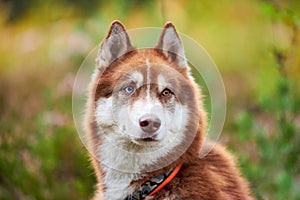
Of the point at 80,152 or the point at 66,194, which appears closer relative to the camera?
the point at 66,194

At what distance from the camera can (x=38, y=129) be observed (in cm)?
760

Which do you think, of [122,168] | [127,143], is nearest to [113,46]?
[127,143]

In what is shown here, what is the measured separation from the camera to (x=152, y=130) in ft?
14.6

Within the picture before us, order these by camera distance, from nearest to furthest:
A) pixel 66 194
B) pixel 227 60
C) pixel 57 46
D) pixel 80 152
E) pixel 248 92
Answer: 1. pixel 66 194
2. pixel 80 152
3. pixel 248 92
4. pixel 227 60
5. pixel 57 46

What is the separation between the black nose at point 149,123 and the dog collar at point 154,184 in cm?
34

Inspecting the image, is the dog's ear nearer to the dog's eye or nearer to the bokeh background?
the dog's eye

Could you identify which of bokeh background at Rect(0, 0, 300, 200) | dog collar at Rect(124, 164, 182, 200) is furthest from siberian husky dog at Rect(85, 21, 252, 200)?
bokeh background at Rect(0, 0, 300, 200)

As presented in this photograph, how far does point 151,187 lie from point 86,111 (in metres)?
0.73

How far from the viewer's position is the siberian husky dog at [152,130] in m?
4.58

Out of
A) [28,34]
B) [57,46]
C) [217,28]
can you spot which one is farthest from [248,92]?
[28,34]

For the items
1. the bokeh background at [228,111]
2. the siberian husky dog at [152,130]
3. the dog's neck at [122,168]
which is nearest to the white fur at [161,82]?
the siberian husky dog at [152,130]

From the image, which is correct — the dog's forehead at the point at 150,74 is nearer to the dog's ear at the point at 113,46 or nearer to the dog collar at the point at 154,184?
the dog's ear at the point at 113,46

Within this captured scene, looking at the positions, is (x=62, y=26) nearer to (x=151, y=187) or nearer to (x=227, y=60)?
(x=227, y=60)

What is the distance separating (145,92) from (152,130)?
0.27 m
